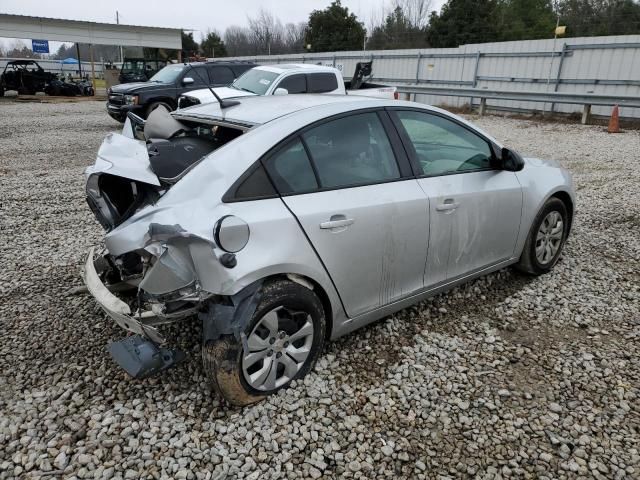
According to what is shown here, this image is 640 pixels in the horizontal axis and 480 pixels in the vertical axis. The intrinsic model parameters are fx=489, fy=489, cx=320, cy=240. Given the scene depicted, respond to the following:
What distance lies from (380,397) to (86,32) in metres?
32.0

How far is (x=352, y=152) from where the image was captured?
10.00ft

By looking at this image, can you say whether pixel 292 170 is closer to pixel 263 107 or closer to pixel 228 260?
pixel 228 260

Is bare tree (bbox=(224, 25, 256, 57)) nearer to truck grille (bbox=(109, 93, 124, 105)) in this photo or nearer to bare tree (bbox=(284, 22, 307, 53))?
bare tree (bbox=(284, 22, 307, 53))

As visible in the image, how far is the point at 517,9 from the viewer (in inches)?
1436

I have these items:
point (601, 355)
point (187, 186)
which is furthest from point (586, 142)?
point (187, 186)

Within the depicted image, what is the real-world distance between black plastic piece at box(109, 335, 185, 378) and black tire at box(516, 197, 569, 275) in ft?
9.79

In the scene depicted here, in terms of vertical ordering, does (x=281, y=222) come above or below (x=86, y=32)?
below

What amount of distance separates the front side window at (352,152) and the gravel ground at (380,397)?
3.76ft

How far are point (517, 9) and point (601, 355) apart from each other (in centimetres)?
3990

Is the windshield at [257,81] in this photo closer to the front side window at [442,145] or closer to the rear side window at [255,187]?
the front side window at [442,145]

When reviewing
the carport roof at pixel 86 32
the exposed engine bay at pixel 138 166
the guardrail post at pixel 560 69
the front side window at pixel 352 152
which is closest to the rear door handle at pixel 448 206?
the front side window at pixel 352 152

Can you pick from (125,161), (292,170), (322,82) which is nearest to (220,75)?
(322,82)

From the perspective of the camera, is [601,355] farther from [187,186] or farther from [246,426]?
[187,186]

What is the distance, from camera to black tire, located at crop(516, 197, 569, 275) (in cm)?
413
